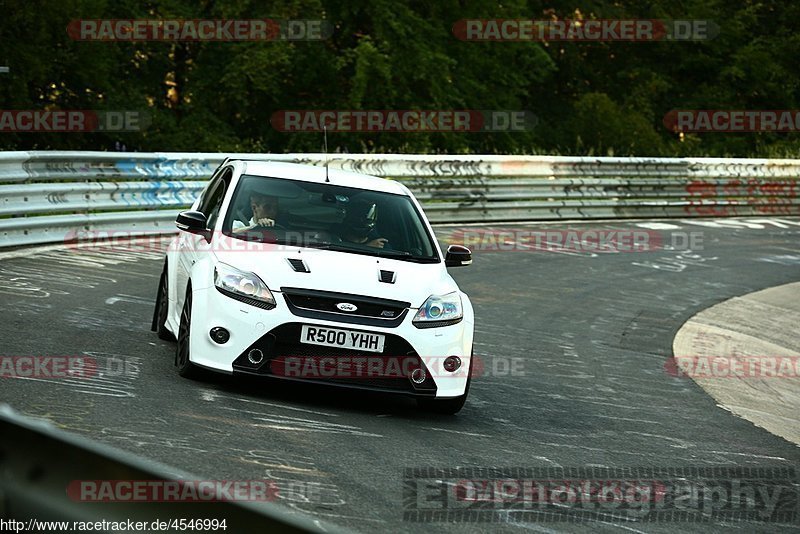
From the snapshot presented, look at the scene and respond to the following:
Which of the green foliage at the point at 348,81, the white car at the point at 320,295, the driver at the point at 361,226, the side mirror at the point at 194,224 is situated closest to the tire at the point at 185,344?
the white car at the point at 320,295

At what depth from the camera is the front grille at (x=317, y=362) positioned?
317 inches

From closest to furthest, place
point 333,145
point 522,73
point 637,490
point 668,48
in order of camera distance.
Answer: point 637,490, point 333,145, point 522,73, point 668,48

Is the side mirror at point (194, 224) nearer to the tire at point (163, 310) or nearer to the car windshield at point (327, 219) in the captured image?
the car windshield at point (327, 219)

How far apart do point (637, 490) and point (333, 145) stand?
33188 millimetres

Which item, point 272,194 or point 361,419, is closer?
point 361,419

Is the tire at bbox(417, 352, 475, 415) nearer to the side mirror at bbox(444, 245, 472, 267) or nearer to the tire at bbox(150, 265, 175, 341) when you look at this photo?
the side mirror at bbox(444, 245, 472, 267)

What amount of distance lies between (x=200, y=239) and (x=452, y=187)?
14.6 meters

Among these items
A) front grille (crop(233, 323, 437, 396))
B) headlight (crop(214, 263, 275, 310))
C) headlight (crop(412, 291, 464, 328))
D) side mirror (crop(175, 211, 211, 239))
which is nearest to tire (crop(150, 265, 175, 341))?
side mirror (crop(175, 211, 211, 239))

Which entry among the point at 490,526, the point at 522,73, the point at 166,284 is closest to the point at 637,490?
the point at 490,526

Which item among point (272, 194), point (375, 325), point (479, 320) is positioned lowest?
point (479, 320)

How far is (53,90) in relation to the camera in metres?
35.3

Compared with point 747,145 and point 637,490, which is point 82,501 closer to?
point 637,490

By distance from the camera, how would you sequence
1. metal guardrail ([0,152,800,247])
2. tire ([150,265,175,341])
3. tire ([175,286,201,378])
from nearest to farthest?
tire ([175,286,201,378]) < tire ([150,265,175,341]) < metal guardrail ([0,152,800,247])

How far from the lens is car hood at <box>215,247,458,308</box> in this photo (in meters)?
8.27
